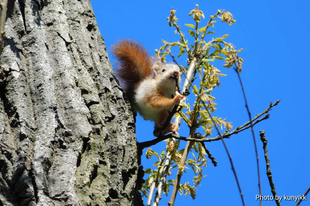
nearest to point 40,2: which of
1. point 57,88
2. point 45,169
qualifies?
point 57,88

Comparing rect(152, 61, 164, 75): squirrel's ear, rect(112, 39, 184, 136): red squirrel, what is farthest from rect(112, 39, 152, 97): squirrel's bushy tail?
rect(152, 61, 164, 75): squirrel's ear

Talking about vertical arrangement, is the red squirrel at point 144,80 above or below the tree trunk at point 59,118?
above

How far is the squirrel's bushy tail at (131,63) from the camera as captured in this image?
4789 mm

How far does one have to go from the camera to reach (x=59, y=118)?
2.75m

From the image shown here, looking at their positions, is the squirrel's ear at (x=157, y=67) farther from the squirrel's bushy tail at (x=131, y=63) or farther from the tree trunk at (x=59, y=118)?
the tree trunk at (x=59, y=118)

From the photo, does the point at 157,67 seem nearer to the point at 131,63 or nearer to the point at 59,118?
the point at 131,63

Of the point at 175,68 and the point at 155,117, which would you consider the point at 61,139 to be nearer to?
the point at 155,117

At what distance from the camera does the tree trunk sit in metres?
2.39

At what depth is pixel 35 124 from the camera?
2635 mm

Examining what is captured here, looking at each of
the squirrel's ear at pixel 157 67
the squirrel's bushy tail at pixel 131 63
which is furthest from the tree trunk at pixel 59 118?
the squirrel's ear at pixel 157 67

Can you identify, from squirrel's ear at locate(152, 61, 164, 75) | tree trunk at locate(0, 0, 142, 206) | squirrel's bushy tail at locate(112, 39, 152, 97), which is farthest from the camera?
squirrel's ear at locate(152, 61, 164, 75)

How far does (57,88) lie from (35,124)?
414 millimetres

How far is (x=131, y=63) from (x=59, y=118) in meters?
2.16

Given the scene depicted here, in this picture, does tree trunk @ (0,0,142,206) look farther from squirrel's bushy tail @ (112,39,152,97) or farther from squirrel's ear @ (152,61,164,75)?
squirrel's ear @ (152,61,164,75)
